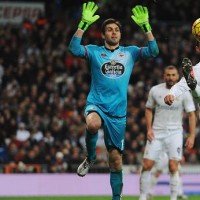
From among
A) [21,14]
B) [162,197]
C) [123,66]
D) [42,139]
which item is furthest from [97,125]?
[21,14]

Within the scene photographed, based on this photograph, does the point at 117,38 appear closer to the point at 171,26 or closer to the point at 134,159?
the point at 134,159

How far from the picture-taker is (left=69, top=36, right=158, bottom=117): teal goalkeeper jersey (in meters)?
10.9

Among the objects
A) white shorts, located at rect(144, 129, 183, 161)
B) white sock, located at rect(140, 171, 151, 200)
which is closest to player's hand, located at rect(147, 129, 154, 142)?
white shorts, located at rect(144, 129, 183, 161)

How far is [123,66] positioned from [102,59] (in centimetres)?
31

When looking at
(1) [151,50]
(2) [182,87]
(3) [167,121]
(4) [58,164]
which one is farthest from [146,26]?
(4) [58,164]

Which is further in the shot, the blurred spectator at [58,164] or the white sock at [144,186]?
the blurred spectator at [58,164]

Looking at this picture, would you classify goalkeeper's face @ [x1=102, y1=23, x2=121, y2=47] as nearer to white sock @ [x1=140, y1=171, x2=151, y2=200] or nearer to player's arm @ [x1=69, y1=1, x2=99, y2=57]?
player's arm @ [x1=69, y1=1, x2=99, y2=57]

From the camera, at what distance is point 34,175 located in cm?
1694

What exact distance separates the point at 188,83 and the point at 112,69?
1.59 metres

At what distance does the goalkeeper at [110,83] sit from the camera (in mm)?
10797

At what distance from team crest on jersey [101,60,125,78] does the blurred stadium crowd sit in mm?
7853

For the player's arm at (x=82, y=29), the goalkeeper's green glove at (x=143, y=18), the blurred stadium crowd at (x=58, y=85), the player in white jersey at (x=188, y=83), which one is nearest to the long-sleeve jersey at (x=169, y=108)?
the goalkeeper's green glove at (x=143, y=18)

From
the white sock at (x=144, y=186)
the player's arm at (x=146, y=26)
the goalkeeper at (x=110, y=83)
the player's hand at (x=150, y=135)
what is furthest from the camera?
the player's hand at (x=150, y=135)

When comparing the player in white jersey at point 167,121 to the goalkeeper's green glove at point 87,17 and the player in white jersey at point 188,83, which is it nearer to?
the goalkeeper's green glove at point 87,17
